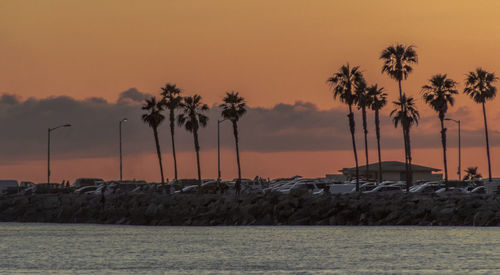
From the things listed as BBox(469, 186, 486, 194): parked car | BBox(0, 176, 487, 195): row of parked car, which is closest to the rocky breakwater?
BBox(0, 176, 487, 195): row of parked car

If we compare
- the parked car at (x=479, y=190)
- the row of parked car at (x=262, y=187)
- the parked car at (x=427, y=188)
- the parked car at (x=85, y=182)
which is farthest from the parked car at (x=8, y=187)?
→ the parked car at (x=479, y=190)

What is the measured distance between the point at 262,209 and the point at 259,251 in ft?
103

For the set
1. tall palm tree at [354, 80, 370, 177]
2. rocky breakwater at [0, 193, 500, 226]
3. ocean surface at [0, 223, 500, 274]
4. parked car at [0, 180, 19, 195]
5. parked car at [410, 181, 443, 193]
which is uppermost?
tall palm tree at [354, 80, 370, 177]

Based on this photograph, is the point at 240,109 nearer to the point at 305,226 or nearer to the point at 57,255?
the point at 305,226

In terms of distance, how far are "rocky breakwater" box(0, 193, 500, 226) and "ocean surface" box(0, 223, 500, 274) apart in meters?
2.79

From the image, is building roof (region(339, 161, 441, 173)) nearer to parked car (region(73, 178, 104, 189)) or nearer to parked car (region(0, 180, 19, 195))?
parked car (region(73, 178, 104, 189))

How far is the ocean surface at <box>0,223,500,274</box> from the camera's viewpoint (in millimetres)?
49719

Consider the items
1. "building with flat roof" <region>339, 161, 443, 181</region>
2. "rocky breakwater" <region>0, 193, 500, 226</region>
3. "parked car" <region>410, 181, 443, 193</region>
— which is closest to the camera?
"rocky breakwater" <region>0, 193, 500, 226</region>

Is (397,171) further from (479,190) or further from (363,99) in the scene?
(479,190)

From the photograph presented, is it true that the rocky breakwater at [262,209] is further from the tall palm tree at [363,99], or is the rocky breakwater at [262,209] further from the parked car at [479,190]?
the tall palm tree at [363,99]

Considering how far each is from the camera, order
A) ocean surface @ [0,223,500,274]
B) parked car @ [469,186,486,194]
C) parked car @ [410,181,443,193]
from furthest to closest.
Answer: parked car @ [410,181,443,193], parked car @ [469,186,486,194], ocean surface @ [0,223,500,274]

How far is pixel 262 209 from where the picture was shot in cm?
9206

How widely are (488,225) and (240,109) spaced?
192ft

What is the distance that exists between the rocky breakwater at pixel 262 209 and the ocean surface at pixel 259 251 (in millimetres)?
2792
